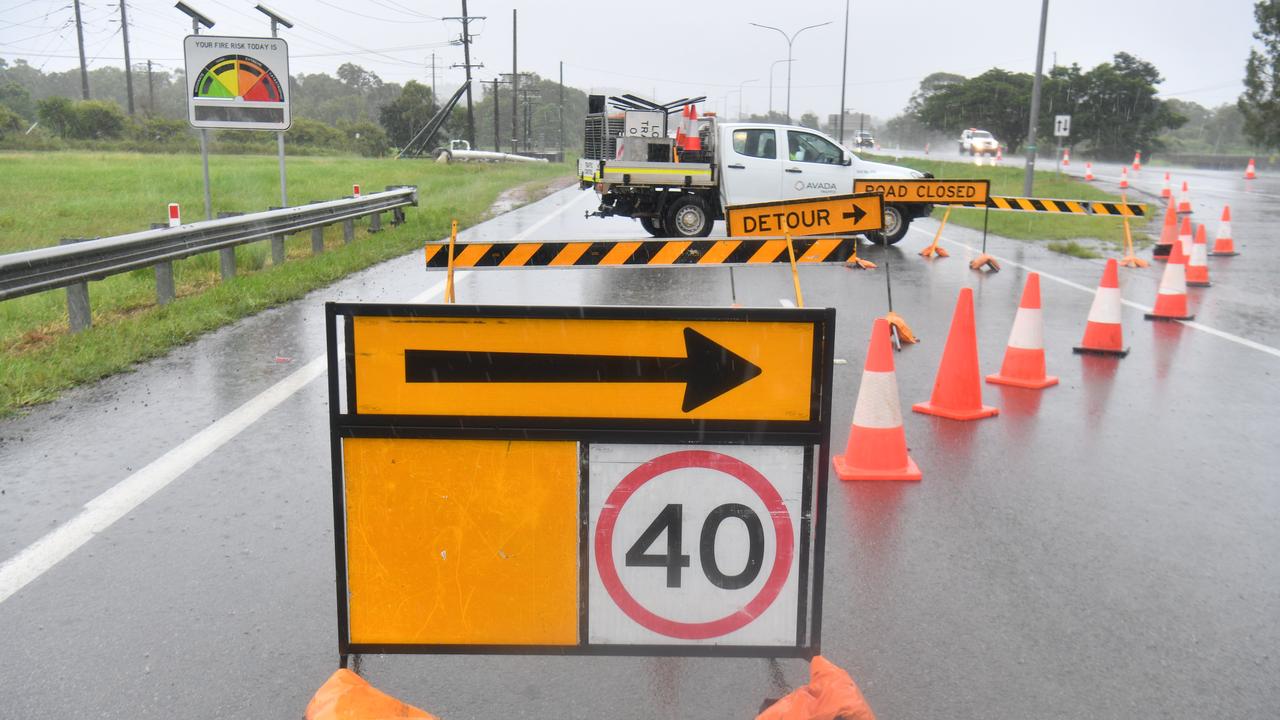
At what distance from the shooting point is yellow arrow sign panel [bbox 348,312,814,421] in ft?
9.98

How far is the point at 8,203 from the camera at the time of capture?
27562 mm

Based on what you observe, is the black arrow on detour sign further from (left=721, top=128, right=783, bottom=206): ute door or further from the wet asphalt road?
(left=721, top=128, right=783, bottom=206): ute door

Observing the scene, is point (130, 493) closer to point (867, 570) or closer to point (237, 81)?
point (867, 570)

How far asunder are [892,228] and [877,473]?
1376cm

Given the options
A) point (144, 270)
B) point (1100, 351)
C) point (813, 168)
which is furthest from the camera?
point (813, 168)

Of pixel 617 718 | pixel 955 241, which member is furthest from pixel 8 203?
pixel 617 718

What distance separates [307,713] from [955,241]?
727 inches

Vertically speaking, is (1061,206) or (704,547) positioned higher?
(1061,206)

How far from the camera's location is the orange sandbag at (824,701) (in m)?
3.08

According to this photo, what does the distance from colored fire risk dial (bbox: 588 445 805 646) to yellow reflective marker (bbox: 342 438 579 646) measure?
11cm

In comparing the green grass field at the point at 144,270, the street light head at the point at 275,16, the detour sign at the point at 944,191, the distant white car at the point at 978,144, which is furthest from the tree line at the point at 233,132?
the distant white car at the point at 978,144

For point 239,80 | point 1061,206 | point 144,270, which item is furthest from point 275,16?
point 1061,206

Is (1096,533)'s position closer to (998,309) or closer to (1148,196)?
(998,309)

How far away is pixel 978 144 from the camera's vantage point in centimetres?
7206
